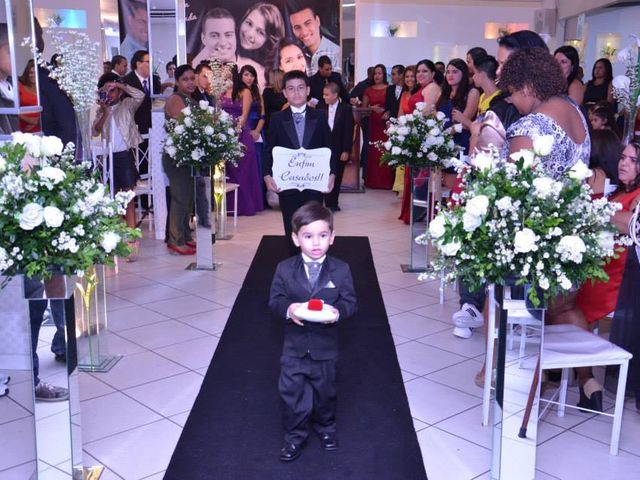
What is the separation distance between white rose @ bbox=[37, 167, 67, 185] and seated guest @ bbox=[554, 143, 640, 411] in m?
2.58

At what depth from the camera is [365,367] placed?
435 cm

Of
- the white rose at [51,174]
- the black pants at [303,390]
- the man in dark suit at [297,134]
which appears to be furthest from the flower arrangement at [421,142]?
the white rose at [51,174]

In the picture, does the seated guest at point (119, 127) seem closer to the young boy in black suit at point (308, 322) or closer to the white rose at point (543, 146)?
the young boy in black suit at point (308, 322)

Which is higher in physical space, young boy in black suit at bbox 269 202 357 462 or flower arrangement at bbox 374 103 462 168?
flower arrangement at bbox 374 103 462 168

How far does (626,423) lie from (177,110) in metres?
4.93

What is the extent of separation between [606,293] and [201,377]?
2281 mm

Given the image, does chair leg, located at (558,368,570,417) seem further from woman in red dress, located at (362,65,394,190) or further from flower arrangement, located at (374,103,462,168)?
woman in red dress, located at (362,65,394,190)

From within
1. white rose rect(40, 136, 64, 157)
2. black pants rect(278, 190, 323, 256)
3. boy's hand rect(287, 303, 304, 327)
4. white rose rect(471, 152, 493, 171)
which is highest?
white rose rect(40, 136, 64, 157)

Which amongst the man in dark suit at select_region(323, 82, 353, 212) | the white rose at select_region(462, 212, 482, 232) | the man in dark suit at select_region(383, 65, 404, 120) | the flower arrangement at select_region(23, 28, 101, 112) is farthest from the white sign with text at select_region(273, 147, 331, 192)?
the man in dark suit at select_region(383, 65, 404, 120)

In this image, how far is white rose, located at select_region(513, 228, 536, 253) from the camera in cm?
258

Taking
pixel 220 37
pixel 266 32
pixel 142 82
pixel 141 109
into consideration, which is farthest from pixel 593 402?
pixel 220 37

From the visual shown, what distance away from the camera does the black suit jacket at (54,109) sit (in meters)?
5.03

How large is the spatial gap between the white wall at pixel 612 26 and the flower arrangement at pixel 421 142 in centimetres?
804

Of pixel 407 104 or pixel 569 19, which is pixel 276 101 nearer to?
pixel 407 104
